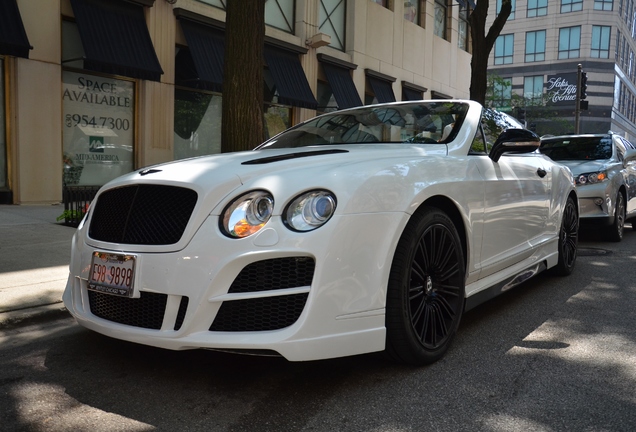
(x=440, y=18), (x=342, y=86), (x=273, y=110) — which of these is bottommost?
(x=273, y=110)

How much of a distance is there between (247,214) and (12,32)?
30.0 feet

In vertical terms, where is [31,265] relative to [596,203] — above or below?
below

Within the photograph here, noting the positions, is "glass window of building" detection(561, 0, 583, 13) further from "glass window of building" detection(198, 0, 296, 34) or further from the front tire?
the front tire

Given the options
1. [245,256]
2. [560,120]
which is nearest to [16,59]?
[245,256]

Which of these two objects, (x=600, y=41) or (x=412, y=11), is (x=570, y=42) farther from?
(x=412, y=11)

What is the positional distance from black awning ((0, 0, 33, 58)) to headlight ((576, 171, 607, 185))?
888 centimetres

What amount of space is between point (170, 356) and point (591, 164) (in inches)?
284

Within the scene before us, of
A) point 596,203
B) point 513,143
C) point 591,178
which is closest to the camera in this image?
point 513,143

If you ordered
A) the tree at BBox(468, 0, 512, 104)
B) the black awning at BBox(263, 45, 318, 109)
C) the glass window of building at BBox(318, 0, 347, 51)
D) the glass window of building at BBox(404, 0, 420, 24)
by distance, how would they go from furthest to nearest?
the glass window of building at BBox(404, 0, 420, 24) < the glass window of building at BBox(318, 0, 347, 51) < the black awning at BBox(263, 45, 318, 109) < the tree at BBox(468, 0, 512, 104)

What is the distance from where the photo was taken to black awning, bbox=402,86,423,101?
2189 cm

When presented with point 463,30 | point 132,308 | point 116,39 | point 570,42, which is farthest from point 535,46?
point 132,308

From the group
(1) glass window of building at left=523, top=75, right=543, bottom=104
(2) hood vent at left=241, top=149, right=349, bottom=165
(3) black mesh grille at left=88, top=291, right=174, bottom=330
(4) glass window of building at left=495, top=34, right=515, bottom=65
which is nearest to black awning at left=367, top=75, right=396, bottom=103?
(2) hood vent at left=241, top=149, right=349, bottom=165

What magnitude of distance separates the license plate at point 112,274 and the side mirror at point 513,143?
2.52m

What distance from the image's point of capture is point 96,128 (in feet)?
40.3
